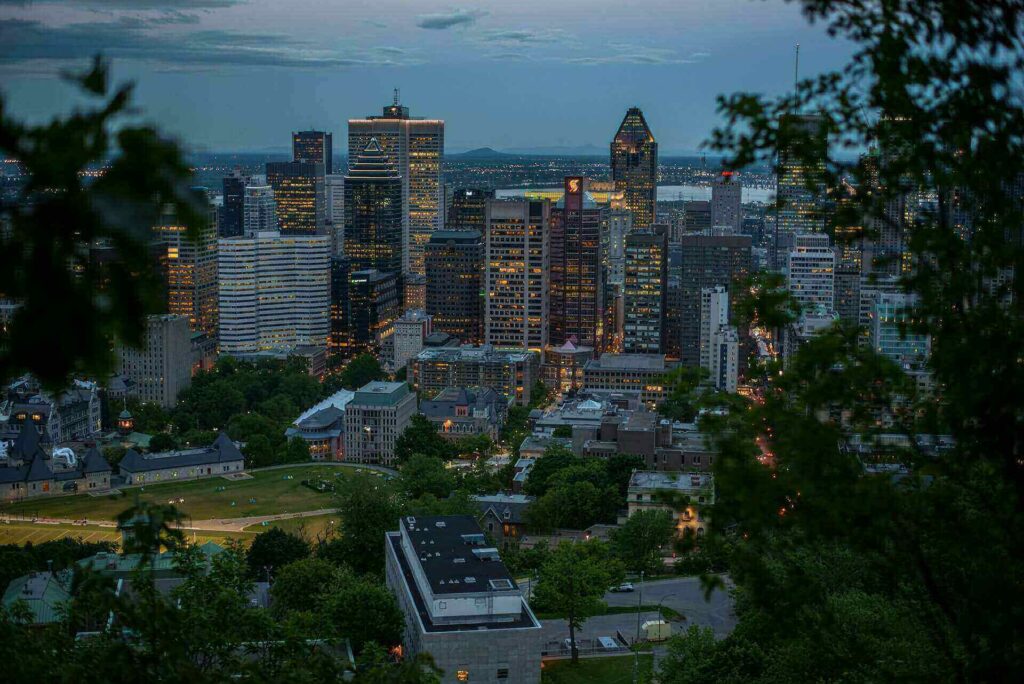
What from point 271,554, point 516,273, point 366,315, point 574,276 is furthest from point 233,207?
point 271,554

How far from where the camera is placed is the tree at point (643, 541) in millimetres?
18438

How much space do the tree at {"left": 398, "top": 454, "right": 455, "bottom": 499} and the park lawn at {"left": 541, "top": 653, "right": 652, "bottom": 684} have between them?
8.67 m

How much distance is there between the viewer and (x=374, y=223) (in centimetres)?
5412

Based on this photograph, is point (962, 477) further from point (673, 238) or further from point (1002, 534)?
point (673, 238)

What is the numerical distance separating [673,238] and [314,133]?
30.3 meters

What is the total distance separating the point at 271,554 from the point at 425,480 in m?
5.72

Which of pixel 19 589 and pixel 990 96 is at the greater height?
pixel 990 96

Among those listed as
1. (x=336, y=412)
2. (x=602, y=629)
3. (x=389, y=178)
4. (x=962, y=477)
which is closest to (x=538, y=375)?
(x=336, y=412)

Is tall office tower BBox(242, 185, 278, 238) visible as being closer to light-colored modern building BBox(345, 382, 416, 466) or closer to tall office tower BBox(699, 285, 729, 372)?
tall office tower BBox(699, 285, 729, 372)

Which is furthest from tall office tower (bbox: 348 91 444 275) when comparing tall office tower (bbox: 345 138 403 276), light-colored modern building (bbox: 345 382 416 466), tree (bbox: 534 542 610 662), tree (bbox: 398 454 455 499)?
tree (bbox: 534 542 610 662)

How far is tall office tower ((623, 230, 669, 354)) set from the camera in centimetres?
4466

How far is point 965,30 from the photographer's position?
317cm

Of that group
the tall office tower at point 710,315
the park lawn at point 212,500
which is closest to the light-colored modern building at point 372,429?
the park lawn at point 212,500

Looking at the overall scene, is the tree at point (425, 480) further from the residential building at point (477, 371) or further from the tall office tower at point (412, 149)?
the tall office tower at point (412, 149)
